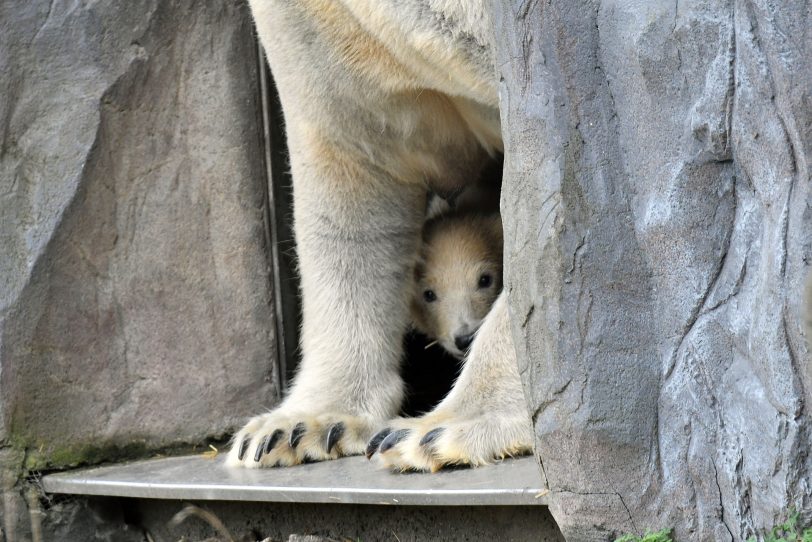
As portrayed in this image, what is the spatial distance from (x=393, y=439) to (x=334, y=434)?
387 millimetres

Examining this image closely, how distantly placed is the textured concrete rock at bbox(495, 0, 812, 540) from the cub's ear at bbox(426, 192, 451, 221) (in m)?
2.01

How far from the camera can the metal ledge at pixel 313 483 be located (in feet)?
8.27

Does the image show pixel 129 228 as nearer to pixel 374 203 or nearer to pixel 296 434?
pixel 374 203

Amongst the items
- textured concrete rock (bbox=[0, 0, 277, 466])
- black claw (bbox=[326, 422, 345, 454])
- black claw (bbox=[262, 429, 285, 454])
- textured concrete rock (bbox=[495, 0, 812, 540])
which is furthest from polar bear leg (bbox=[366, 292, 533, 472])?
textured concrete rock (bbox=[0, 0, 277, 466])

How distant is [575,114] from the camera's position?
2211 millimetres

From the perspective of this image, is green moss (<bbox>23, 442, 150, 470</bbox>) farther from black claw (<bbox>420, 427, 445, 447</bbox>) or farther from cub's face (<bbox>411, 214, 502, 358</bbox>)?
black claw (<bbox>420, 427, 445, 447</bbox>)

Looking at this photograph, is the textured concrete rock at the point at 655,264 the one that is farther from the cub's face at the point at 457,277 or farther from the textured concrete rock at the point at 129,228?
the textured concrete rock at the point at 129,228

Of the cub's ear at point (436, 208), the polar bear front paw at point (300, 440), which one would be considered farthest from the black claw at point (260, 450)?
the cub's ear at point (436, 208)

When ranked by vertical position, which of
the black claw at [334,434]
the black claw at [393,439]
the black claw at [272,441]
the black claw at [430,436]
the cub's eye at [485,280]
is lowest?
the black claw at [334,434]

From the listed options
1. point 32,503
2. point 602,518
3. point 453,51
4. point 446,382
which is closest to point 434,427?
point 602,518

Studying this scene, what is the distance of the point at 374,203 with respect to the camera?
3.61 m

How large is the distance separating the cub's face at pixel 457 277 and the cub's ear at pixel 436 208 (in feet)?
0.26

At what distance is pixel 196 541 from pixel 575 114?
1.94 meters

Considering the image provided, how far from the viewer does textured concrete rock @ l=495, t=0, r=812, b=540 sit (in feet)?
6.42
